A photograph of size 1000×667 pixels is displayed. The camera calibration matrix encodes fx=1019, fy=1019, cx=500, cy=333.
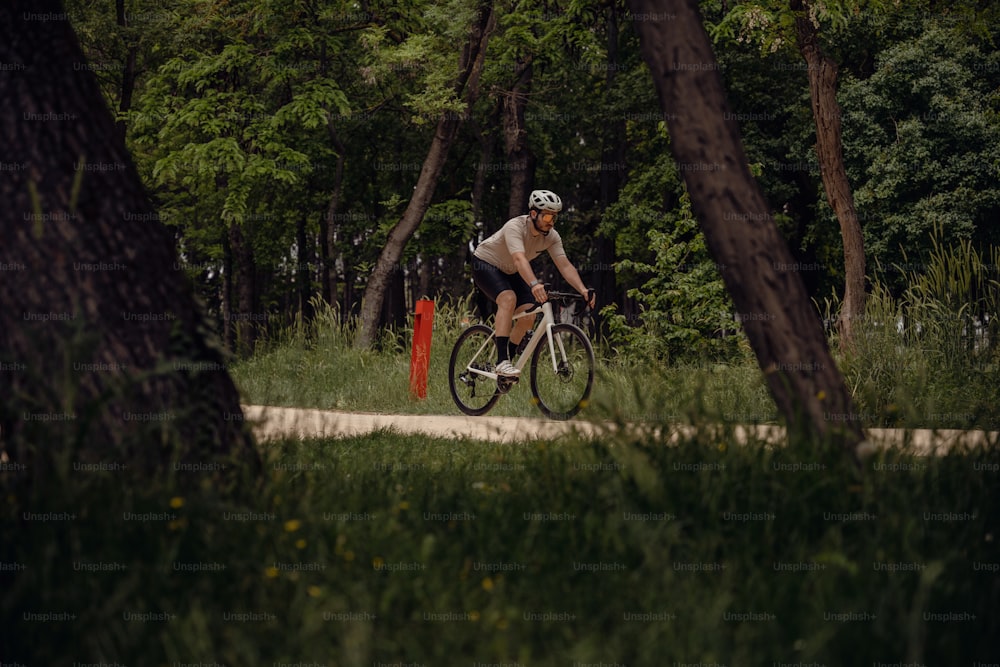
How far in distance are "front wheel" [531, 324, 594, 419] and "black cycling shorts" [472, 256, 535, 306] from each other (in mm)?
540

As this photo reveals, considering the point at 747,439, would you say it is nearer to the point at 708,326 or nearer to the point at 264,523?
the point at 264,523

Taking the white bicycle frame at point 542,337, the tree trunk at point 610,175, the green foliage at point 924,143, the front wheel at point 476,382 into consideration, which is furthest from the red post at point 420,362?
the green foliage at point 924,143

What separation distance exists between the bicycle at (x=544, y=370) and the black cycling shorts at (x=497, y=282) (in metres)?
0.18

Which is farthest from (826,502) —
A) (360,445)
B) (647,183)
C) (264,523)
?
(647,183)

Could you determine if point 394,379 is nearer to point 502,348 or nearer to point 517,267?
point 502,348

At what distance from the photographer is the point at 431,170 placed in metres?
21.5

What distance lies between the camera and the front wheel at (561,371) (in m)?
10.0

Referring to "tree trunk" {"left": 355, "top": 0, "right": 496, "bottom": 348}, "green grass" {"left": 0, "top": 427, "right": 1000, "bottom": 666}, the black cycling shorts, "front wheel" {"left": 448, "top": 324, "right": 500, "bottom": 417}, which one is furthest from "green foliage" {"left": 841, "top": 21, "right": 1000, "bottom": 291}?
"green grass" {"left": 0, "top": 427, "right": 1000, "bottom": 666}

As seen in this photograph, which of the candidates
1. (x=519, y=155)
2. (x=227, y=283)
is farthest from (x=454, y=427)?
(x=227, y=283)

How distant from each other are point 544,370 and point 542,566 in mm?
6459

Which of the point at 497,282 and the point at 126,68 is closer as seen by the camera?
the point at 497,282

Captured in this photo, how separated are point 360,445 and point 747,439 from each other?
3.78m

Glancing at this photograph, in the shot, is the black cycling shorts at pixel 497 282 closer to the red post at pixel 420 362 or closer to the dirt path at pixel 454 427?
the dirt path at pixel 454 427

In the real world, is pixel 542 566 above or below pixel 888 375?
below
